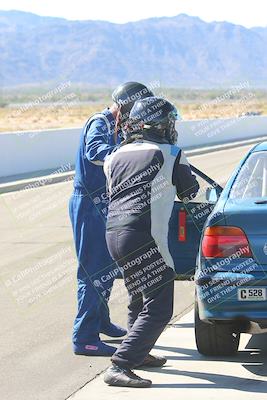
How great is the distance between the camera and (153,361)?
6.89 m

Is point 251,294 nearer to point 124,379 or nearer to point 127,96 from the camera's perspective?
point 124,379

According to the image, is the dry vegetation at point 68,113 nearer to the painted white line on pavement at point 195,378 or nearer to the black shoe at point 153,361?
the painted white line on pavement at point 195,378

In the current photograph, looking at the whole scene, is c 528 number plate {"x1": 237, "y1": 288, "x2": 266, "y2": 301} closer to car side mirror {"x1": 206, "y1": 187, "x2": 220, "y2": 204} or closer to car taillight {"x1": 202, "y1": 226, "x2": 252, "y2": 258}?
car taillight {"x1": 202, "y1": 226, "x2": 252, "y2": 258}

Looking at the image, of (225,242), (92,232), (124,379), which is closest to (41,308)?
(92,232)

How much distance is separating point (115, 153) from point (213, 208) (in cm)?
95

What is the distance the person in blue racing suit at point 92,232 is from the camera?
711cm

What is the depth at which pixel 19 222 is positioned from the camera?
16422 millimetres

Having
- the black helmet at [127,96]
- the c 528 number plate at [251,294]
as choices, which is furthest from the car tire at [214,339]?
the black helmet at [127,96]

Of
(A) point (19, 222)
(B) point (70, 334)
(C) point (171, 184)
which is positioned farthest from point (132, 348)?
(A) point (19, 222)

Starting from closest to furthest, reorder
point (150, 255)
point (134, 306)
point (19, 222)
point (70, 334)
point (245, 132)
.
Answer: point (150, 255), point (134, 306), point (70, 334), point (19, 222), point (245, 132)

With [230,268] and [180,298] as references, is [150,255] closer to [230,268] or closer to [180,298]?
[230,268]

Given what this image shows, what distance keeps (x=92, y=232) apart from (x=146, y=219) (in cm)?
97

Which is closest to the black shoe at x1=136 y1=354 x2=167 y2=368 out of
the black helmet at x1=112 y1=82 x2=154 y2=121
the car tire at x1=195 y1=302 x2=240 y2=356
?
the car tire at x1=195 y1=302 x2=240 y2=356

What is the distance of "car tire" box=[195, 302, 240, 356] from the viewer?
22.7ft
